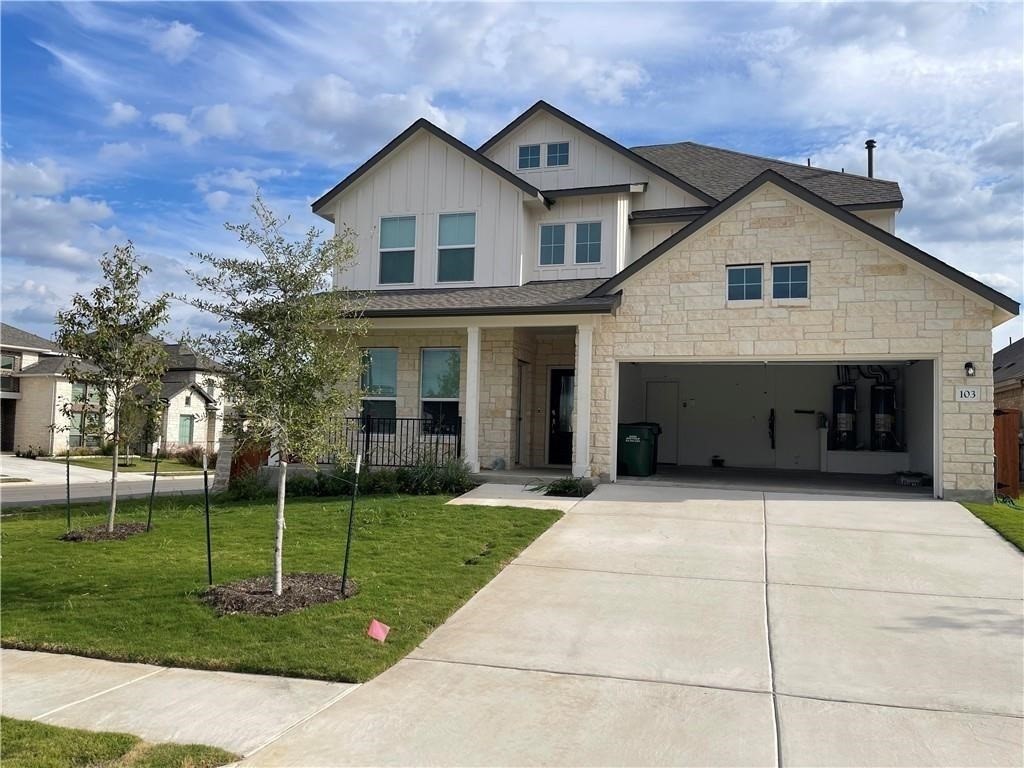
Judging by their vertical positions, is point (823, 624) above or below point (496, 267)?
below

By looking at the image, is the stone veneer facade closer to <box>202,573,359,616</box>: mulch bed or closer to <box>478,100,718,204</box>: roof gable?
<box>478,100,718,204</box>: roof gable

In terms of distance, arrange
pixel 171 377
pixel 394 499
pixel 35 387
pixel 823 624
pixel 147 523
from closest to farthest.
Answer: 1. pixel 823 624
2. pixel 147 523
3. pixel 394 499
4. pixel 35 387
5. pixel 171 377

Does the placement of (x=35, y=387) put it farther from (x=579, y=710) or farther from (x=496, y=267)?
(x=579, y=710)

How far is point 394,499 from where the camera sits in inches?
482

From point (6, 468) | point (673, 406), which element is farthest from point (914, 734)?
point (6, 468)

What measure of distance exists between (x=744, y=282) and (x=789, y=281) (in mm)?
735

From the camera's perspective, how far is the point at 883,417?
1722 centimetres

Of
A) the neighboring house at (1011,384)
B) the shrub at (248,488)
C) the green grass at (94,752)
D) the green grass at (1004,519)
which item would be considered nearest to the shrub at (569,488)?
the shrub at (248,488)

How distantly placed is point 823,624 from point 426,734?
3.65 m

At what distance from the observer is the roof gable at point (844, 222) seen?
457 inches

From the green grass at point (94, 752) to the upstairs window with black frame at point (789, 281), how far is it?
1127cm

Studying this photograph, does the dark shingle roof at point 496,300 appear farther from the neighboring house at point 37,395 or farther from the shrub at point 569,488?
the neighboring house at point 37,395

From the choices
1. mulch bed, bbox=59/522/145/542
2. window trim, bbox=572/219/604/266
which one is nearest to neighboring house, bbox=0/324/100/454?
mulch bed, bbox=59/522/145/542

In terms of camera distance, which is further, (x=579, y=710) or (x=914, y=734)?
(x=579, y=710)
